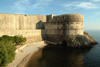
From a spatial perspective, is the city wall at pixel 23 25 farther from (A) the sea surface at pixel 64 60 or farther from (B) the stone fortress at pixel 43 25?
(A) the sea surface at pixel 64 60

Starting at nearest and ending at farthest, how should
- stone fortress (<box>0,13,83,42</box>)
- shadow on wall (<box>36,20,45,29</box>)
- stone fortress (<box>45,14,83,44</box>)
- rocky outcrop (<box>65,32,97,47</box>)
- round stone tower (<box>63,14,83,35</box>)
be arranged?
stone fortress (<box>0,13,83,42</box>)
rocky outcrop (<box>65,32,97,47</box>)
round stone tower (<box>63,14,83,35</box>)
stone fortress (<box>45,14,83,44</box>)
shadow on wall (<box>36,20,45,29</box>)

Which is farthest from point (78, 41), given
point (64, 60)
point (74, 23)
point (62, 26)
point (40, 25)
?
point (40, 25)

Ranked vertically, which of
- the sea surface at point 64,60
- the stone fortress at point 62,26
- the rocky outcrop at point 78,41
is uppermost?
the stone fortress at point 62,26

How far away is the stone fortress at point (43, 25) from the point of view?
30.5 meters

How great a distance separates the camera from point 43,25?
4178 centimetres

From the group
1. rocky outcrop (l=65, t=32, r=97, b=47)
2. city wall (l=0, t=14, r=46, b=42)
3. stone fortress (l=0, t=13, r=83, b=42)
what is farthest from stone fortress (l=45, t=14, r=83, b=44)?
city wall (l=0, t=14, r=46, b=42)

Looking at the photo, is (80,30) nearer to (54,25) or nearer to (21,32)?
(54,25)

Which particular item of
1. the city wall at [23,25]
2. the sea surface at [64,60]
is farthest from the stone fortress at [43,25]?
the sea surface at [64,60]

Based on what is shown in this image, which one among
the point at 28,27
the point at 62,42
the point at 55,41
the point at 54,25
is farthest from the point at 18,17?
the point at 62,42

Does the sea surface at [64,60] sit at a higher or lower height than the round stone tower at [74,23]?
lower

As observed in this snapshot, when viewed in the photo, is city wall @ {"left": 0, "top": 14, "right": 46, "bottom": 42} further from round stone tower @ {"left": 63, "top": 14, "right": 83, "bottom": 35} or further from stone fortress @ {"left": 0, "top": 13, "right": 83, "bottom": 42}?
round stone tower @ {"left": 63, "top": 14, "right": 83, "bottom": 35}

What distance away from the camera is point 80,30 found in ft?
114

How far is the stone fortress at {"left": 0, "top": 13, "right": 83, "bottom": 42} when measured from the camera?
30509 millimetres

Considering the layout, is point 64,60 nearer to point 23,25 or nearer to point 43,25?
point 23,25
